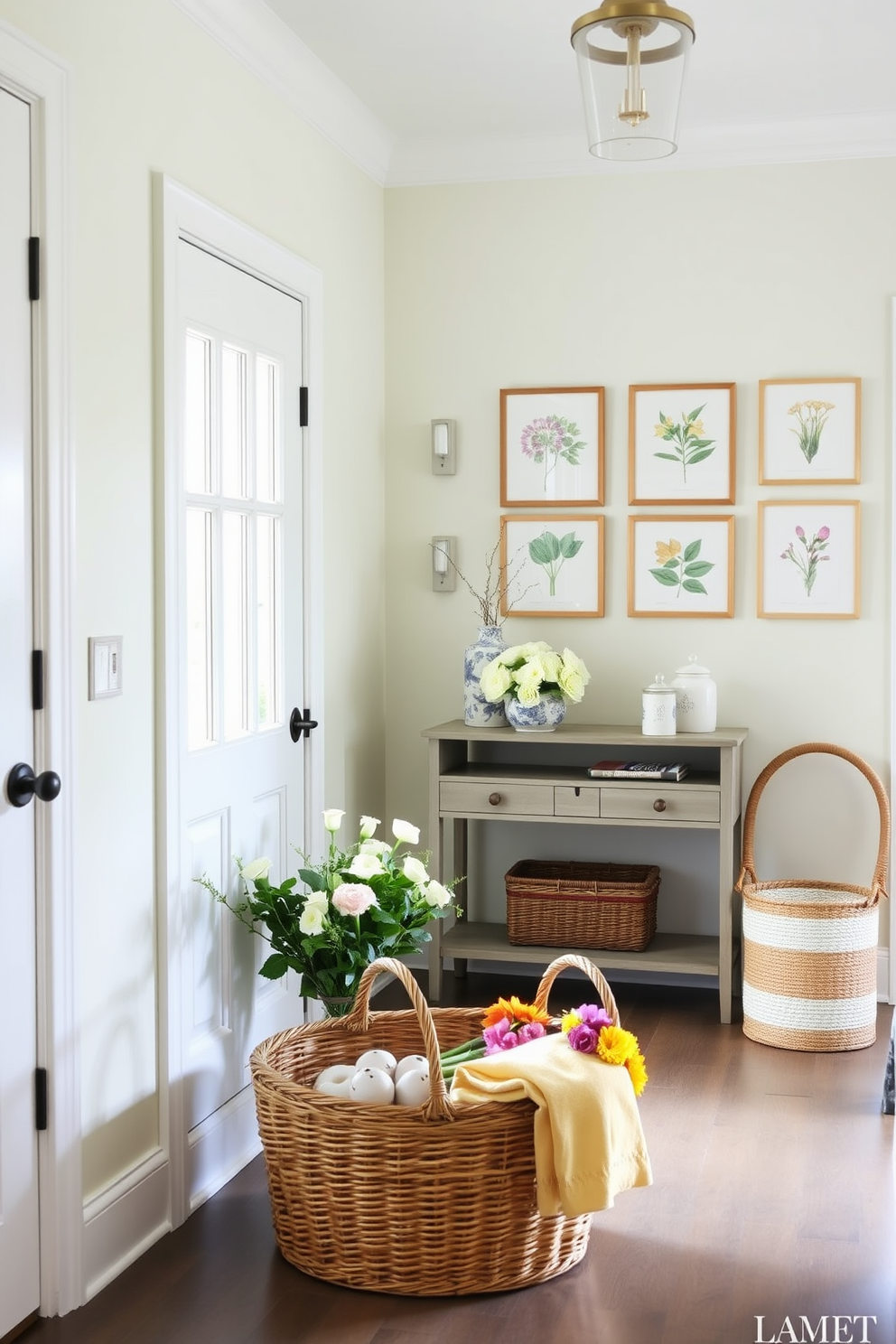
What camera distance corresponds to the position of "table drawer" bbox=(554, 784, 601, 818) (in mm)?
3887

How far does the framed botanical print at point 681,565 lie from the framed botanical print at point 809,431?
0.23 m

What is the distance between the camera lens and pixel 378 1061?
265cm

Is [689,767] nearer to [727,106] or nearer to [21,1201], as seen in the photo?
[727,106]

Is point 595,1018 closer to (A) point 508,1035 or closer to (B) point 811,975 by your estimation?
(A) point 508,1035

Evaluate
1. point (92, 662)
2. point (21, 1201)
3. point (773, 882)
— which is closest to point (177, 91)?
point (92, 662)

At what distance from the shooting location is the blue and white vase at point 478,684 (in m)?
4.07

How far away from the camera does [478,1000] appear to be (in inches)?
161

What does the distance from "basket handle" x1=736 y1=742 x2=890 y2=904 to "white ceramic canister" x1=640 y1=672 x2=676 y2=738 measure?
0.33 metres

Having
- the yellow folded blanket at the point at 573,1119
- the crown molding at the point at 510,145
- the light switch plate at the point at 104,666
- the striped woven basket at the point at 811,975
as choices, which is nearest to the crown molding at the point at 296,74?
the crown molding at the point at 510,145

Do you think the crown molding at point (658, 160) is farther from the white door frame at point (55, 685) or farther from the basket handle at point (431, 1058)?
the basket handle at point (431, 1058)

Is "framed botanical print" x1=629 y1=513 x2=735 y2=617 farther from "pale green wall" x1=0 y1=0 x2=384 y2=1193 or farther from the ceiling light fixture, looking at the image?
the ceiling light fixture

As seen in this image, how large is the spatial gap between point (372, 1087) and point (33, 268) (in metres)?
1.60

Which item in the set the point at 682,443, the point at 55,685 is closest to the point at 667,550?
the point at 682,443

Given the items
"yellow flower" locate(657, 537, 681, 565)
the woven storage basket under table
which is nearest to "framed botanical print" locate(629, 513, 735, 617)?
"yellow flower" locate(657, 537, 681, 565)
